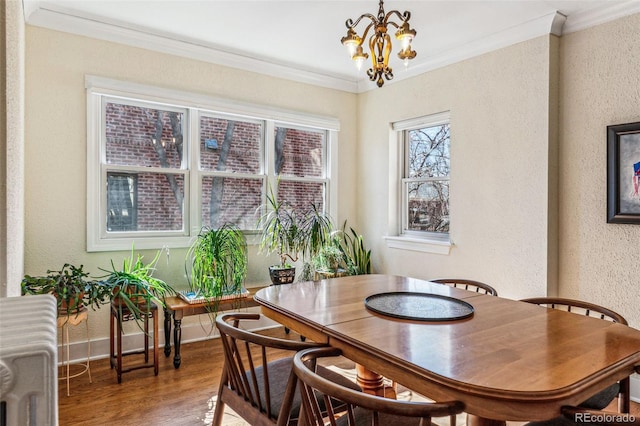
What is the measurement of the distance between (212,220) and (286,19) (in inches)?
72.5

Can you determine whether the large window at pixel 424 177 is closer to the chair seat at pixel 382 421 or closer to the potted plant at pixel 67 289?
the chair seat at pixel 382 421

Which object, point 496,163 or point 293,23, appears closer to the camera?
point 293,23

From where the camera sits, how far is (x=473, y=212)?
3416mm

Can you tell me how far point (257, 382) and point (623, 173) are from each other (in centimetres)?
262

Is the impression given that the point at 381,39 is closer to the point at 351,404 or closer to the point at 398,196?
the point at 351,404

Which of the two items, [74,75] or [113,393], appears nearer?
[113,393]

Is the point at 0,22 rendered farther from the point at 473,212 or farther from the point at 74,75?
the point at 473,212

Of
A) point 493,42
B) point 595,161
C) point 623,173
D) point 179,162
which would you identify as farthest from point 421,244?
point 179,162

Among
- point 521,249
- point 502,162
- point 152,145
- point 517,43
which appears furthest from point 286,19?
point 521,249

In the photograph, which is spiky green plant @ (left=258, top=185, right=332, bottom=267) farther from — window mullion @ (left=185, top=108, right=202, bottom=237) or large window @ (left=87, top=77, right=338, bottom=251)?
window mullion @ (left=185, top=108, right=202, bottom=237)

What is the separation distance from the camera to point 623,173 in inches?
104

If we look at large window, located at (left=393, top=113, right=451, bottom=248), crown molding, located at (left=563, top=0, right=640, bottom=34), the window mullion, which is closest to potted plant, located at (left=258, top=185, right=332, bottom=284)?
the window mullion

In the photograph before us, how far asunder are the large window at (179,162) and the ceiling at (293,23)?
0.43m

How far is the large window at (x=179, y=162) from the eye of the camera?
3.21 meters
